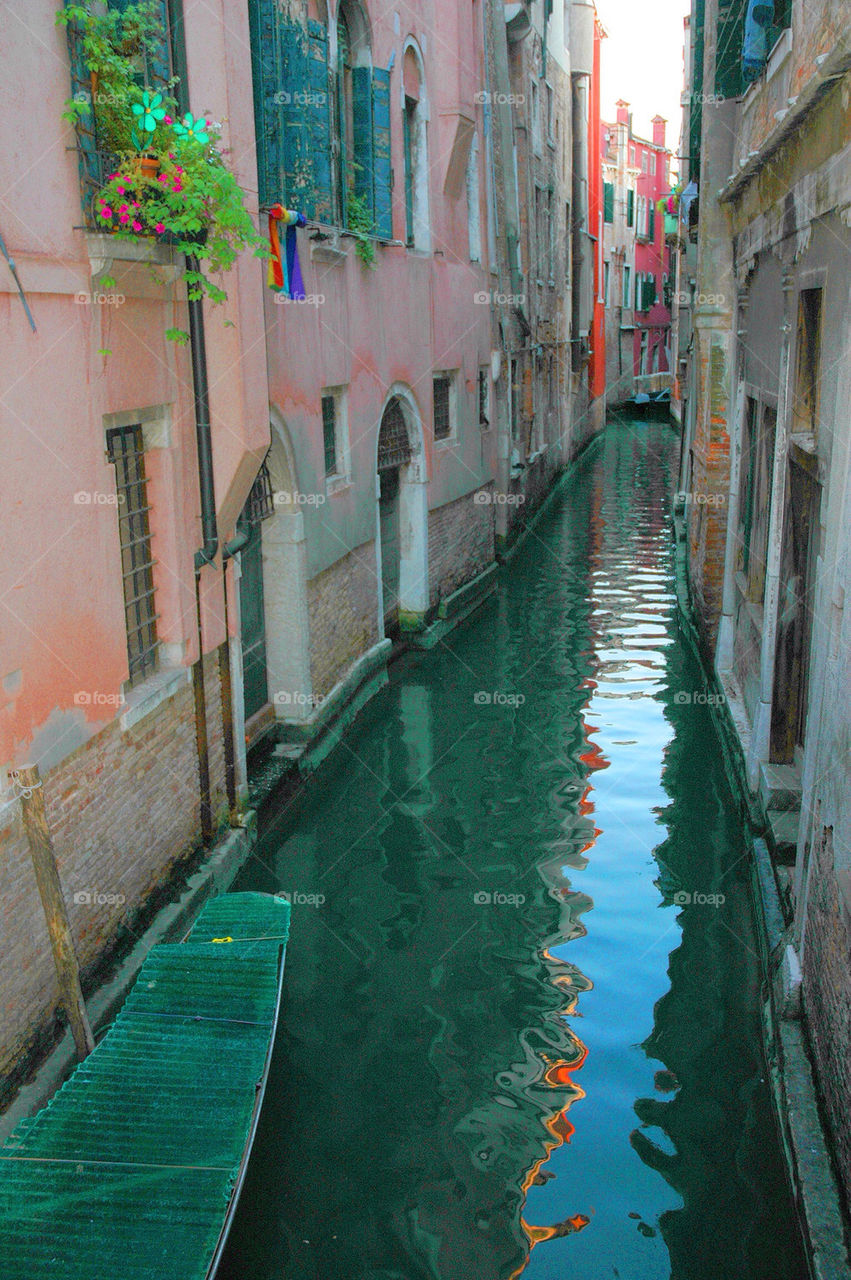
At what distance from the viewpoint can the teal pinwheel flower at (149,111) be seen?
525 cm

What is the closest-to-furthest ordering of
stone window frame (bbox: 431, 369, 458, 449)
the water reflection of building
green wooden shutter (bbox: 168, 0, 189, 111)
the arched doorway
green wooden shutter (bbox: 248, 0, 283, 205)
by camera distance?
the water reflection of building, green wooden shutter (bbox: 168, 0, 189, 111), green wooden shutter (bbox: 248, 0, 283, 205), the arched doorway, stone window frame (bbox: 431, 369, 458, 449)

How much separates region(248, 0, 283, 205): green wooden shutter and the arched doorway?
187 inches

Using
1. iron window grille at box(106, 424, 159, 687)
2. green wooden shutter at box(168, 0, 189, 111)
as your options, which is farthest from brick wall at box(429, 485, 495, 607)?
green wooden shutter at box(168, 0, 189, 111)

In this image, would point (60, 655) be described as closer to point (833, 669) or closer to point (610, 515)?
point (833, 669)

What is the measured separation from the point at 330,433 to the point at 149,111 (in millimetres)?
5188

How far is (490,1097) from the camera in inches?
209

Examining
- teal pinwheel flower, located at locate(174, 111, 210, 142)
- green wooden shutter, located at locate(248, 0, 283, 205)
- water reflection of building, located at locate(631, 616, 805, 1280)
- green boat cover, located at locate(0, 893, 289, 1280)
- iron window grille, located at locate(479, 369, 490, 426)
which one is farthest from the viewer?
iron window grille, located at locate(479, 369, 490, 426)

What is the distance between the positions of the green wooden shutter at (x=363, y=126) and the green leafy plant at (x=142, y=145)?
4875 millimetres

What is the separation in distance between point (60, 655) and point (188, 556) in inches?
65.8

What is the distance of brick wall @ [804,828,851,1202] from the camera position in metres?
4.22

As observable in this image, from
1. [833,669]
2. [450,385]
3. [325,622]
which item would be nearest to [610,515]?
[450,385]

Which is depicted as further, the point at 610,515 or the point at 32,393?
the point at 610,515

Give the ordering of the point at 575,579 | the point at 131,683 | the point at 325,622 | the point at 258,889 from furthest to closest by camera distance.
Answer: the point at 575,579 → the point at 325,622 → the point at 258,889 → the point at 131,683

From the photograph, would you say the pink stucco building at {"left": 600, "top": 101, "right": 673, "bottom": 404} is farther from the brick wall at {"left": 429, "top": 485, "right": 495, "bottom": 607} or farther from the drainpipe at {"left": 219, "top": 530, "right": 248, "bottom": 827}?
the drainpipe at {"left": 219, "top": 530, "right": 248, "bottom": 827}
